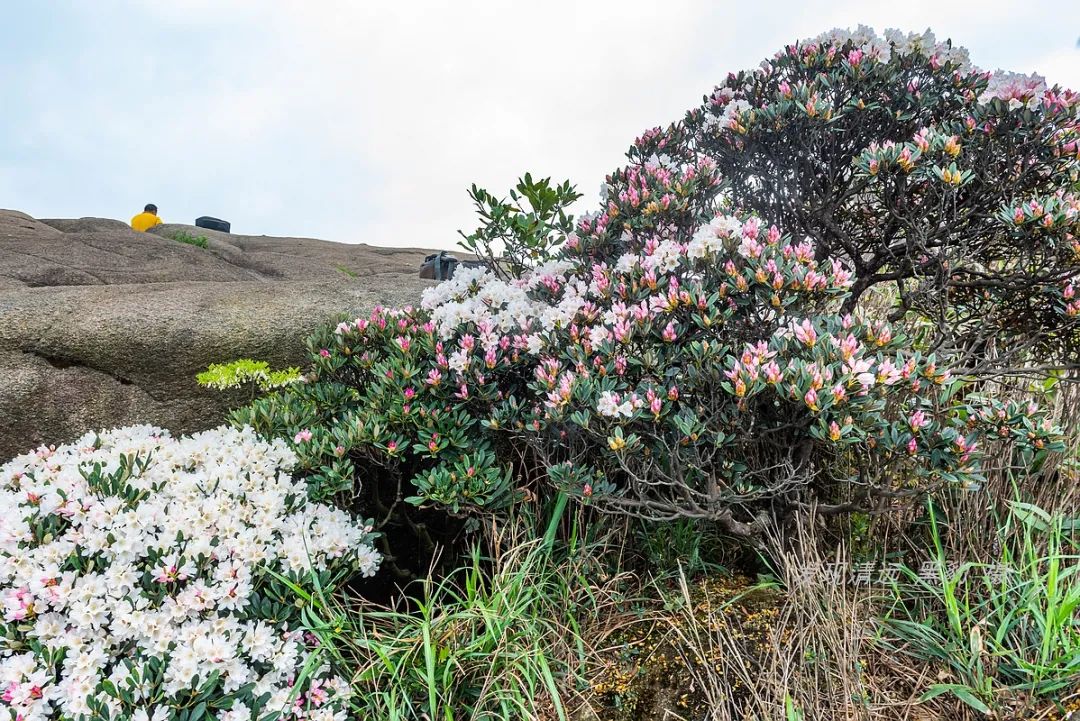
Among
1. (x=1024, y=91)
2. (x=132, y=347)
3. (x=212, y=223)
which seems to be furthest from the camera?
(x=212, y=223)

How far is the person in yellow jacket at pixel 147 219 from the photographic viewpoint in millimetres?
19547

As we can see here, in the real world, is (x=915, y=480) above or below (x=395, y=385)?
below

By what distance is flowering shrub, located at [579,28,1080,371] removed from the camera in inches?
124

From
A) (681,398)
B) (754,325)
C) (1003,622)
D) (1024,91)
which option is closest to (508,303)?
(681,398)

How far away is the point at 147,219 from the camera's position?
19.8 m

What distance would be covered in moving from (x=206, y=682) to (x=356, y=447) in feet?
3.69

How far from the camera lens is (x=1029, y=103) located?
125 inches

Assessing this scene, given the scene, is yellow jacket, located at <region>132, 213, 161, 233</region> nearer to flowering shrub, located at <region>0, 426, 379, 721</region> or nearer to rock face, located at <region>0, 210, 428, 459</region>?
rock face, located at <region>0, 210, 428, 459</region>

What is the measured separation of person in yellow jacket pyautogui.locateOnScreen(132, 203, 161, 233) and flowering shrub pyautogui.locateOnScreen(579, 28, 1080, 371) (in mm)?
20358

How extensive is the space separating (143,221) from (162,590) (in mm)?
20858

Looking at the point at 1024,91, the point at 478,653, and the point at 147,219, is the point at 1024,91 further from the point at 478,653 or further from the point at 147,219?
the point at 147,219

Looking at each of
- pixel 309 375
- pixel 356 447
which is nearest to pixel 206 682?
pixel 356 447

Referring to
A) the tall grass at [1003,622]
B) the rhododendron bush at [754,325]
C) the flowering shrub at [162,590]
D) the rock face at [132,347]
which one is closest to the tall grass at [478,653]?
the flowering shrub at [162,590]

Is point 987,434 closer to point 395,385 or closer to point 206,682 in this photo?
point 395,385
